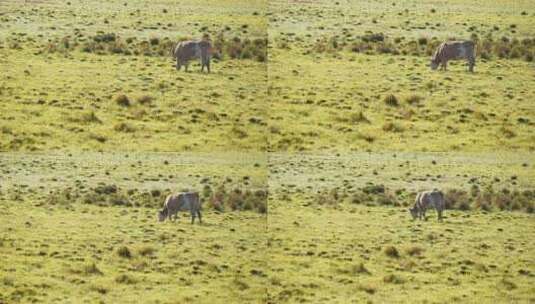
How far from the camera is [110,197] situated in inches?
279

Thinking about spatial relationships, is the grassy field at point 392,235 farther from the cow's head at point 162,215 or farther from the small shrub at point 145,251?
the small shrub at point 145,251

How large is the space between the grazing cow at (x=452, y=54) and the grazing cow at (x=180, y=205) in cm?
188

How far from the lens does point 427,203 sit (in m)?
7.06

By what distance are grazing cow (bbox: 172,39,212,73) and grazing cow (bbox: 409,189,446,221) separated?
170 centimetres

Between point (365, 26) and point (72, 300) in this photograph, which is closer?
point (72, 300)

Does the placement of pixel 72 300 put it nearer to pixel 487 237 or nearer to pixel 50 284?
pixel 50 284

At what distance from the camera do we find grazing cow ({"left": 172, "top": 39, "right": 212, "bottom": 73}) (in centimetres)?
733

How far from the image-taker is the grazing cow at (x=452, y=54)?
24.0 feet

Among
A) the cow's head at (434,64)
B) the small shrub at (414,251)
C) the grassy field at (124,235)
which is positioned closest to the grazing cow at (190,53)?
the grassy field at (124,235)

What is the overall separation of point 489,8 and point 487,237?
1.64 m

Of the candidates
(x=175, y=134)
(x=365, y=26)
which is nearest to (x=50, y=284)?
(x=175, y=134)

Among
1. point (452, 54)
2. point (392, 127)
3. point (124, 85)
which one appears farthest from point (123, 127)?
point (452, 54)

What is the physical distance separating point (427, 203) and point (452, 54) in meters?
1.07

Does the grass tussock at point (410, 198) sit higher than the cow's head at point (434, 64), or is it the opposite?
the cow's head at point (434, 64)
